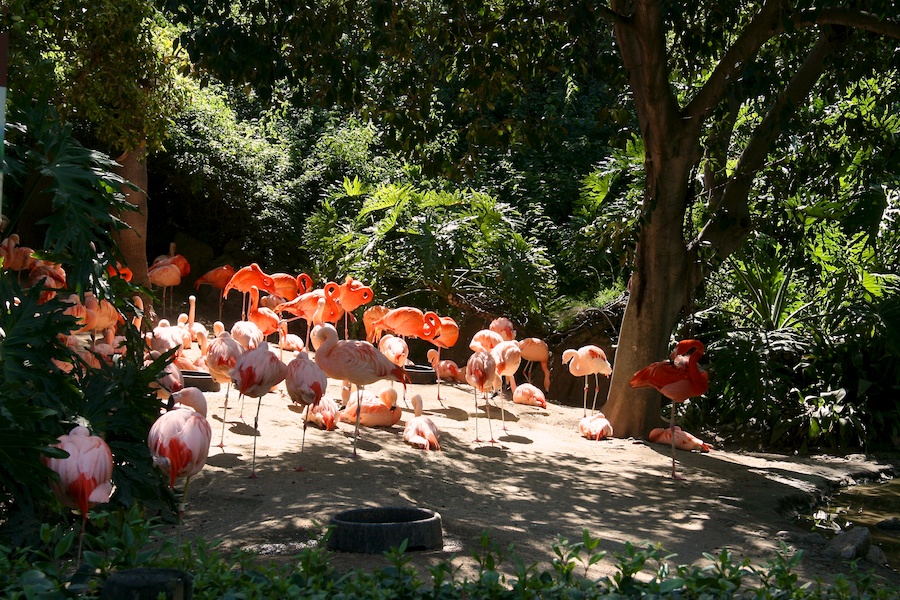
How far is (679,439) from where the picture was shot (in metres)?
8.08

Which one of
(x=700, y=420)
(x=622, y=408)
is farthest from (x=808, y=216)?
(x=622, y=408)

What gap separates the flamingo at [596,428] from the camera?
8156mm

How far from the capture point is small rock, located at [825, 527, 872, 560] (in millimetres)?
4891

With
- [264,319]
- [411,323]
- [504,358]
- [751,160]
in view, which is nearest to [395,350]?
[411,323]

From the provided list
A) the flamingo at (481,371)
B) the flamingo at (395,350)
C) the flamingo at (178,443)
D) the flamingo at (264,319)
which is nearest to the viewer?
the flamingo at (178,443)

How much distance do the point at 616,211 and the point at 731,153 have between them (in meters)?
1.99

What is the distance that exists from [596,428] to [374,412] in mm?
2070

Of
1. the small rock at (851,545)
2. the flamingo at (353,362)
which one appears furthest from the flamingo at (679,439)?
the small rock at (851,545)

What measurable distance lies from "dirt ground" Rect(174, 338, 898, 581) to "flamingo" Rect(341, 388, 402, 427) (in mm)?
107

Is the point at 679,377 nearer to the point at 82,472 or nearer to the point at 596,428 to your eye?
the point at 596,428

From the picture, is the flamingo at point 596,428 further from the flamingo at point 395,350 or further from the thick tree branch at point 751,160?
the thick tree branch at point 751,160

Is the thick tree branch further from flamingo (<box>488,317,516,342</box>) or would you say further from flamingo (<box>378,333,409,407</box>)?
flamingo (<box>378,333,409,407</box>)

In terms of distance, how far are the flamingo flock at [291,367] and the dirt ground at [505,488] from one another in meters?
0.19

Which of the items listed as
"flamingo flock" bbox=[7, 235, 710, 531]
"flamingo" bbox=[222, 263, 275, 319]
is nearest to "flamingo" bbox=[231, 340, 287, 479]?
"flamingo flock" bbox=[7, 235, 710, 531]
